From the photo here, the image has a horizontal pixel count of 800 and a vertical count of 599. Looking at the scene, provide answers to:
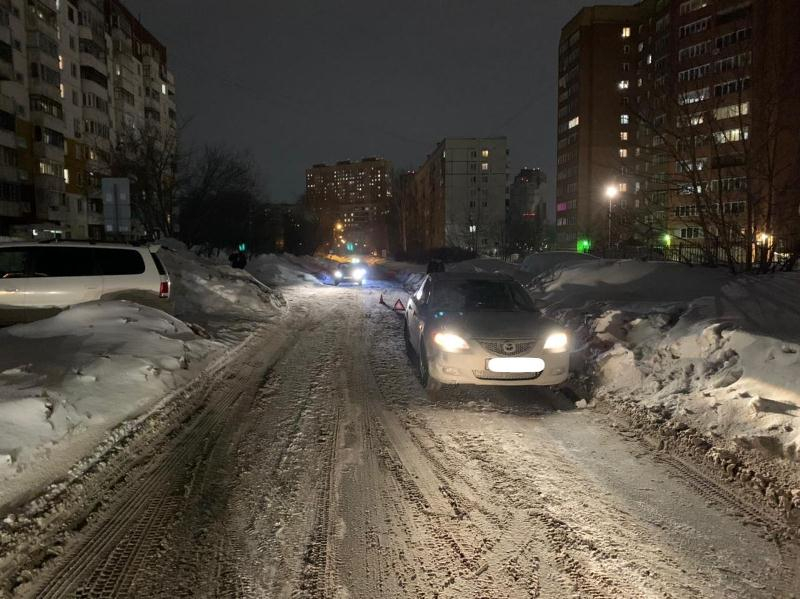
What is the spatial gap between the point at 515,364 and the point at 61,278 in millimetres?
8203

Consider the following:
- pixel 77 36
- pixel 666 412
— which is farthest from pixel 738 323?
pixel 77 36

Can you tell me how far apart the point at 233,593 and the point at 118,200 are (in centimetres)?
1397

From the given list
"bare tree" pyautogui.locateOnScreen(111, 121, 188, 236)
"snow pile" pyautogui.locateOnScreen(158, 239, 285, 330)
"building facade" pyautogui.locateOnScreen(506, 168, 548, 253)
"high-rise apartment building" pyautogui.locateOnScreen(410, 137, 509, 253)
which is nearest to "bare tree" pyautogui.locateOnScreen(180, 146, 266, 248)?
"bare tree" pyautogui.locateOnScreen(111, 121, 188, 236)

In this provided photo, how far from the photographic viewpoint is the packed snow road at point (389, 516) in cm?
310

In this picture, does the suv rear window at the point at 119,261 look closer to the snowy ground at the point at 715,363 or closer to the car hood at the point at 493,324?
the car hood at the point at 493,324

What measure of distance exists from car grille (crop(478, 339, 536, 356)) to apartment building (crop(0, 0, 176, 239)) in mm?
37212

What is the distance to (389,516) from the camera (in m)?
3.82

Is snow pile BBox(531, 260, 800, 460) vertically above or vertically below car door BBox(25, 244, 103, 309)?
→ below

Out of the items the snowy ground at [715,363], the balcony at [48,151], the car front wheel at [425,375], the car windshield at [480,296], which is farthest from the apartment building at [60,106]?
the snowy ground at [715,363]

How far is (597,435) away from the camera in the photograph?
560cm

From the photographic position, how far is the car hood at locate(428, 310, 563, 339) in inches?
262

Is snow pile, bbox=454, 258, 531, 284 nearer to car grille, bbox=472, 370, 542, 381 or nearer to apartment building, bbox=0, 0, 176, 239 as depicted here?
car grille, bbox=472, 370, 542, 381

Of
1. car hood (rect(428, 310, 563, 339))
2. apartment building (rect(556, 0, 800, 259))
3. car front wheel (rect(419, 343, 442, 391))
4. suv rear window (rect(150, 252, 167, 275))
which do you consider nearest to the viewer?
car hood (rect(428, 310, 563, 339))

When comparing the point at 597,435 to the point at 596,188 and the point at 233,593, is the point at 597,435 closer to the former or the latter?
the point at 233,593
